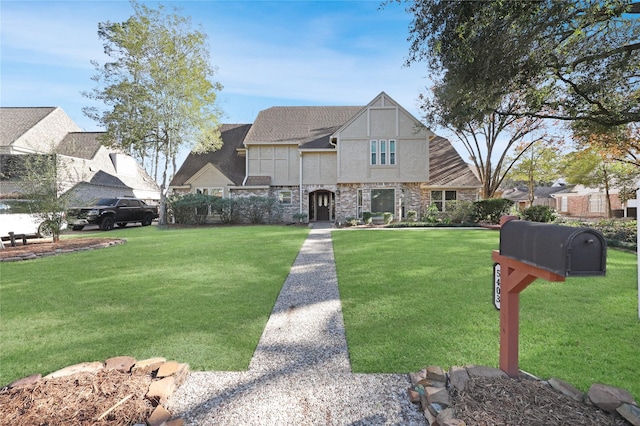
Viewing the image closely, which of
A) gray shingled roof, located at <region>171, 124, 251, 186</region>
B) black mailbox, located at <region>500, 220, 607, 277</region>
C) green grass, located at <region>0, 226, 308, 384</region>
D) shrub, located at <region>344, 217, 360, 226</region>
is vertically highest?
gray shingled roof, located at <region>171, 124, 251, 186</region>

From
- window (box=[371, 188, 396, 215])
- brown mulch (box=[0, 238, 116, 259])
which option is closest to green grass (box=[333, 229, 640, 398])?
brown mulch (box=[0, 238, 116, 259])

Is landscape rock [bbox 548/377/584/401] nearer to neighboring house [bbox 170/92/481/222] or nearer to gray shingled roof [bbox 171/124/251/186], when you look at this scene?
neighboring house [bbox 170/92/481/222]

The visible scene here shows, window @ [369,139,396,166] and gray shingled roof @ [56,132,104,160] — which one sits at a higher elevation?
gray shingled roof @ [56,132,104,160]

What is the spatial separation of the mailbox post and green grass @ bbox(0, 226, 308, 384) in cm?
259

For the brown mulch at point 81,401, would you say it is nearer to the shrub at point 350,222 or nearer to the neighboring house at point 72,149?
the shrub at point 350,222

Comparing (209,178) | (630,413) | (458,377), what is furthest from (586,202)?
(458,377)

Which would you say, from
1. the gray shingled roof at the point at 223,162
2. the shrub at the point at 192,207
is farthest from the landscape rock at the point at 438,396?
the gray shingled roof at the point at 223,162

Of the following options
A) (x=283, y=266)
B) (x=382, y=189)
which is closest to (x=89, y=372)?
(x=283, y=266)

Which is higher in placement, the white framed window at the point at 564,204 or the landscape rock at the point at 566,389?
the white framed window at the point at 564,204

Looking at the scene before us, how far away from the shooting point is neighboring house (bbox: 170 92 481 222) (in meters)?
21.0

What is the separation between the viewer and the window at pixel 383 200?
21453 millimetres

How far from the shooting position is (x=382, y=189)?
21469 millimetres

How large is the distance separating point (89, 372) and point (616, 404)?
14.3 ft

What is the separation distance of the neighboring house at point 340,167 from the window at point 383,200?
0.18 feet
